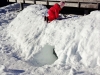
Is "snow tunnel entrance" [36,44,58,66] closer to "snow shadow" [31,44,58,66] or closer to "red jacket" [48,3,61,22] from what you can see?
"snow shadow" [31,44,58,66]

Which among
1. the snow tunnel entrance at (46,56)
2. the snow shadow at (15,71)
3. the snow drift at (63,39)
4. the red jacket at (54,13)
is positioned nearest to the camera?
the snow shadow at (15,71)

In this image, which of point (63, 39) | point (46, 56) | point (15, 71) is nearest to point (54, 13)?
point (63, 39)

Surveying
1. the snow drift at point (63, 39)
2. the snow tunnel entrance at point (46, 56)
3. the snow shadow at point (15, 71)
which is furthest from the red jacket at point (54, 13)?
the snow shadow at point (15, 71)

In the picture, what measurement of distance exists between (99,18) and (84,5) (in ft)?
9.27

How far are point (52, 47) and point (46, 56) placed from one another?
1.62ft

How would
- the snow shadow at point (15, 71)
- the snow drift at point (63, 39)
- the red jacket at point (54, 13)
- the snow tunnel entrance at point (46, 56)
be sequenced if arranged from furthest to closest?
the red jacket at point (54, 13)
the snow tunnel entrance at point (46, 56)
the snow drift at point (63, 39)
the snow shadow at point (15, 71)

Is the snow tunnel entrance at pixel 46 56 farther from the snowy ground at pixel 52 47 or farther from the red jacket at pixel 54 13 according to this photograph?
the red jacket at pixel 54 13

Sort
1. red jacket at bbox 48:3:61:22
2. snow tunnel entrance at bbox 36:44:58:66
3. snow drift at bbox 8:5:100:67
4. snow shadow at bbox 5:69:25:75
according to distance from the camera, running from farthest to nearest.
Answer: red jacket at bbox 48:3:61:22, snow tunnel entrance at bbox 36:44:58:66, snow drift at bbox 8:5:100:67, snow shadow at bbox 5:69:25:75

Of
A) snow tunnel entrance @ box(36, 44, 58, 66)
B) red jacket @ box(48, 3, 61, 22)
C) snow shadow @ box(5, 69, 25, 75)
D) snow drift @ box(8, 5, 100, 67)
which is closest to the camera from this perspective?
snow shadow @ box(5, 69, 25, 75)

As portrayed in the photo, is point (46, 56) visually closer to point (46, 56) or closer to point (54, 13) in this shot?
point (46, 56)

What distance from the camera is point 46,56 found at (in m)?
8.20

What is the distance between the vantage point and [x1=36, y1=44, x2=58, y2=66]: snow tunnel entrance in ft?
26.2

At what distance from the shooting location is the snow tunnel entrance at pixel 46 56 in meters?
7.99

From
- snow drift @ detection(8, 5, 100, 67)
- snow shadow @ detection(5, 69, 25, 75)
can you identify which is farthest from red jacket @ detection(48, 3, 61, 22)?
snow shadow @ detection(5, 69, 25, 75)
